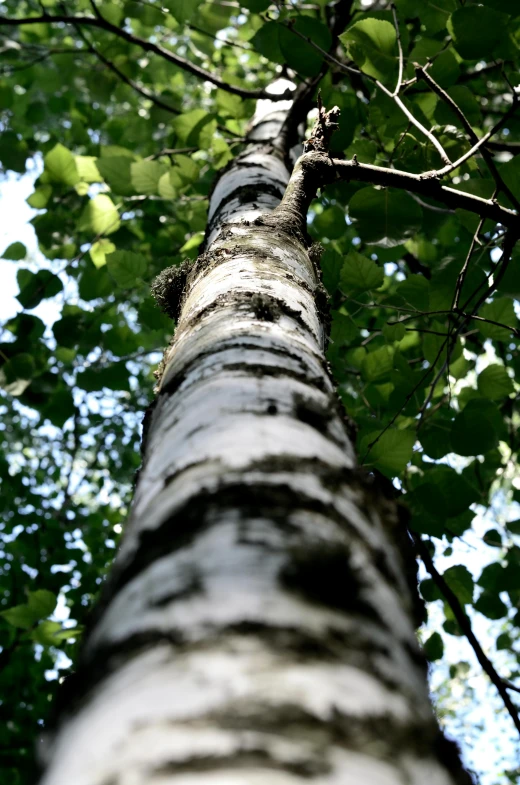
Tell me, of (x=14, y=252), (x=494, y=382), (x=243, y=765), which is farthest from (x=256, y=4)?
(x=243, y=765)

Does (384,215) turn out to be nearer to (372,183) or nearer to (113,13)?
(372,183)

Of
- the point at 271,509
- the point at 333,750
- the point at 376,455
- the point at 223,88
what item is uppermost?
the point at 223,88

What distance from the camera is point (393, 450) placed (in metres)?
1.57

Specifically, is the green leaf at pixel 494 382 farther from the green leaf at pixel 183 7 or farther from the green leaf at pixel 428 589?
the green leaf at pixel 183 7

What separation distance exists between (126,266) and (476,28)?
1407 millimetres

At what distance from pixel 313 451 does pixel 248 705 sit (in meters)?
0.33

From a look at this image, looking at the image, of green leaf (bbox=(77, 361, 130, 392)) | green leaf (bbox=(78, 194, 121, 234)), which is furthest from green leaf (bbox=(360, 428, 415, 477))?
green leaf (bbox=(78, 194, 121, 234))

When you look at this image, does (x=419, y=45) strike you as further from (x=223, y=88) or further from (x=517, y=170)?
(x=223, y=88)

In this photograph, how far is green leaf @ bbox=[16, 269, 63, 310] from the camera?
278 cm

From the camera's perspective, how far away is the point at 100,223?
2.78m

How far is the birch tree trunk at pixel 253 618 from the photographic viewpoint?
0.40 meters

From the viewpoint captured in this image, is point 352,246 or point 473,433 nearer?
point 473,433

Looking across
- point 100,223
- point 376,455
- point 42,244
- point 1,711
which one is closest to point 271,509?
point 376,455

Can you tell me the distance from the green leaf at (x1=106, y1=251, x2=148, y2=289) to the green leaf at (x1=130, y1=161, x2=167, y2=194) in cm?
34
